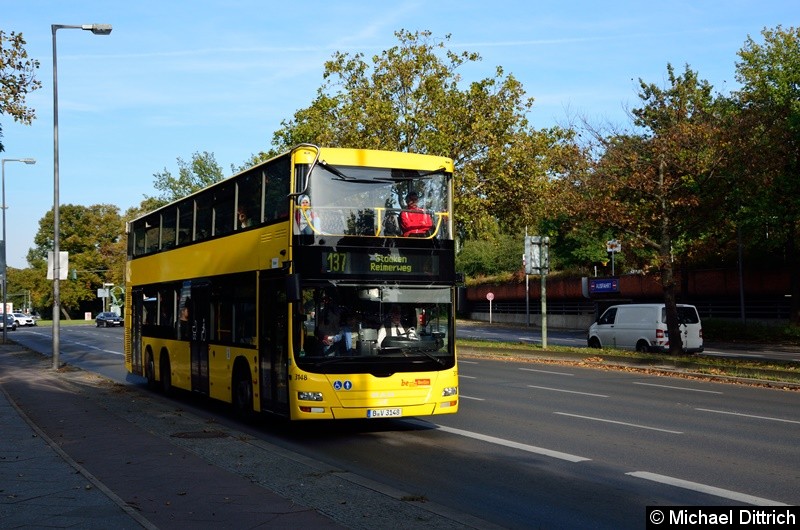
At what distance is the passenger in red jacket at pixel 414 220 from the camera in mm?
12719

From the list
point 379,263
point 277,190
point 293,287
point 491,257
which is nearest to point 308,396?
point 293,287

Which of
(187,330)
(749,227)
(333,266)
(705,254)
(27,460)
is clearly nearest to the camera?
(27,460)

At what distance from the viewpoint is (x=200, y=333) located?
16703mm

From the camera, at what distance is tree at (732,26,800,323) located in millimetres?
26062

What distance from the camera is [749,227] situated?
3894 cm

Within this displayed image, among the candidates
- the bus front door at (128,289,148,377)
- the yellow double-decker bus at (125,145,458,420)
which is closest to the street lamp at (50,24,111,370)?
the bus front door at (128,289,148,377)

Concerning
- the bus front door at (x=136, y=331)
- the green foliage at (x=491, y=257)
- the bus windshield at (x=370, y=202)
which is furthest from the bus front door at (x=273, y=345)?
the green foliage at (x=491, y=257)

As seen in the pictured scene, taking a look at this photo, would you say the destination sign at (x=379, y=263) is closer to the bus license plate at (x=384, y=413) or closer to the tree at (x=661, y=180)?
the bus license plate at (x=384, y=413)

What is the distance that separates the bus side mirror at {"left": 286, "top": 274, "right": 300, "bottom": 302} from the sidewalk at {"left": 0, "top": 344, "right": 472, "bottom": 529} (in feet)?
6.35

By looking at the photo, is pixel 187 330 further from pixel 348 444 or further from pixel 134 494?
pixel 134 494

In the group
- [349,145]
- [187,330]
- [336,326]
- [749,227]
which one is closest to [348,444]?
[336,326]

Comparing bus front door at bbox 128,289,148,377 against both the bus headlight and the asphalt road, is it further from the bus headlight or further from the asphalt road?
the bus headlight

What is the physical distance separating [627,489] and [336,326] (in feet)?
15.8

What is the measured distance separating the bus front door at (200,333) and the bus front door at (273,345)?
3029mm
